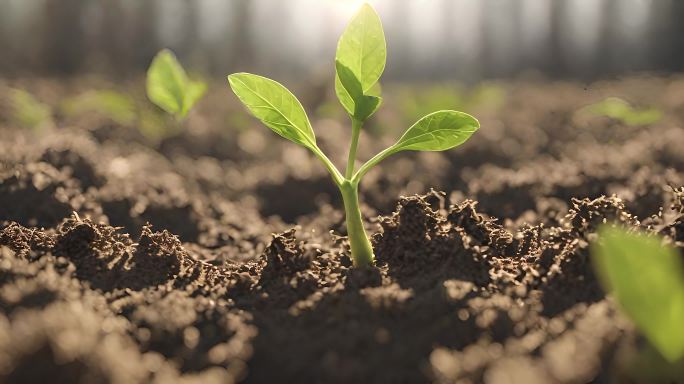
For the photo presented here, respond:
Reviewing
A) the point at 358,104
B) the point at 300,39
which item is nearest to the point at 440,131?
the point at 358,104

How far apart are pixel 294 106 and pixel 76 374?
29.3 inches

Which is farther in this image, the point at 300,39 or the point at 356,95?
the point at 300,39

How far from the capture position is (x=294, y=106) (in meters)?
1.45

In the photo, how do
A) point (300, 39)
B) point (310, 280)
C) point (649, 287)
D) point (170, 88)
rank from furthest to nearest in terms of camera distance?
point (300, 39) < point (170, 88) < point (310, 280) < point (649, 287)

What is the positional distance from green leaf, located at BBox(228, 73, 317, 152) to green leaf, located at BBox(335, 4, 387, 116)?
0.12 m

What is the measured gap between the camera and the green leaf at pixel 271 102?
55.9 inches

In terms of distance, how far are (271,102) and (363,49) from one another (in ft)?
0.78

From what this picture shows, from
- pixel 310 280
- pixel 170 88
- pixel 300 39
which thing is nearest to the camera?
pixel 310 280

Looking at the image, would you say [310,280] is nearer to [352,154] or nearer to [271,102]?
[352,154]

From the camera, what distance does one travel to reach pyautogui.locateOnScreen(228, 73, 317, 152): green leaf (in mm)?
1420

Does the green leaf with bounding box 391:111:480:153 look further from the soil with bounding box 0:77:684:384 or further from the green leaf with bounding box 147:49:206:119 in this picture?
the green leaf with bounding box 147:49:206:119

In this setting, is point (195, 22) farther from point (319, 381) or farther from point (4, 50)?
point (319, 381)

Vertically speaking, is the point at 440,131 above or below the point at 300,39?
below

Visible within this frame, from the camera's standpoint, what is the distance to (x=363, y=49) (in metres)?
1.44
